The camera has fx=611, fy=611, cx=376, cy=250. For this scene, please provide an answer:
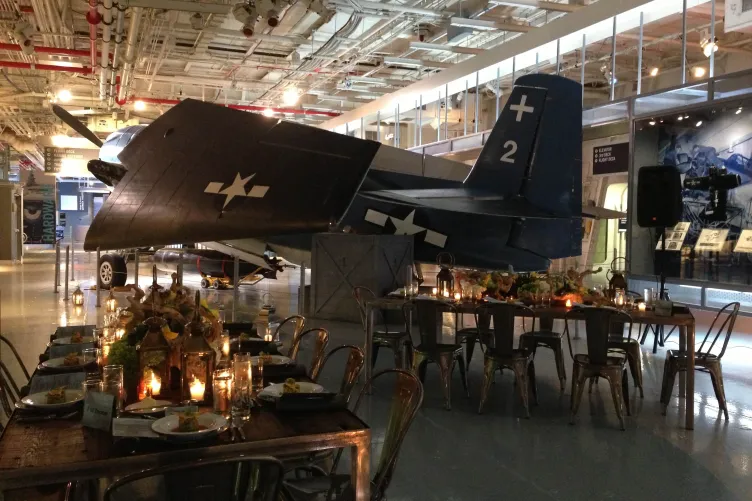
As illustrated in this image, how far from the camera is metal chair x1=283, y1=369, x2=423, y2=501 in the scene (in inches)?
81.0

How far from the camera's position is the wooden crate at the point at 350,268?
7055mm

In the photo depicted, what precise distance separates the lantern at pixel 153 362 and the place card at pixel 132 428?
1.55ft

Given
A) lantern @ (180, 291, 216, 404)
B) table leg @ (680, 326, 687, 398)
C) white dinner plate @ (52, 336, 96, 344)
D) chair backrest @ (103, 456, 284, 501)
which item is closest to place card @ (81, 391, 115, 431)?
chair backrest @ (103, 456, 284, 501)

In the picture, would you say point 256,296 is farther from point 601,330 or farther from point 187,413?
point 187,413

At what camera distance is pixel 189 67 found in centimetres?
1360

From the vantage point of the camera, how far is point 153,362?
231cm

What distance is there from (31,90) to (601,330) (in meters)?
15.1

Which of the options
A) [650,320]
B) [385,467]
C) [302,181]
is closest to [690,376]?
[650,320]

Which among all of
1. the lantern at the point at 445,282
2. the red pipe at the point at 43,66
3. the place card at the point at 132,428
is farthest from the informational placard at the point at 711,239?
the red pipe at the point at 43,66

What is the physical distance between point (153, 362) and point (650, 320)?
10.9 ft

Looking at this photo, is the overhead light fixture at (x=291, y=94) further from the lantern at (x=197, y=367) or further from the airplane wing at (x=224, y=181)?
the lantern at (x=197, y=367)

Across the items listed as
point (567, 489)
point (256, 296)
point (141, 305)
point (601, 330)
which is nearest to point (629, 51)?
point (256, 296)

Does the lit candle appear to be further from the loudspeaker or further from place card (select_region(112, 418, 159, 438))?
the loudspeaker

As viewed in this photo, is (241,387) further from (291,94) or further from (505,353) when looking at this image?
(291,94)
